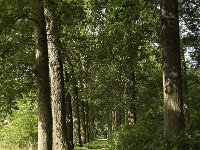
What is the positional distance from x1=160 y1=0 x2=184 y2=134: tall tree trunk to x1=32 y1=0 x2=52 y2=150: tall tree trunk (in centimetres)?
555

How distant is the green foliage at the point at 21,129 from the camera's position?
30.3m

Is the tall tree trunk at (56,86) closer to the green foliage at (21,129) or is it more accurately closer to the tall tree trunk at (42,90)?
the tall tree trunk at (42,90)

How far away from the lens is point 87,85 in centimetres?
4081

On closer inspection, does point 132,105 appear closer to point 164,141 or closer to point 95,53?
point 95,53

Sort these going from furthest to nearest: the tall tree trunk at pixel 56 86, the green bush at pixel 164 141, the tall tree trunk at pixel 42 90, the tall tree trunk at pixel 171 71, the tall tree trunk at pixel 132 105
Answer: the tall tree trunk at pixel 132 105, the tall tree trunk at pixel 42 90, the tall tree trunk at pixel 56 86, the tall tree trunk at pixel 171 71, the green bush at pixel 164 141

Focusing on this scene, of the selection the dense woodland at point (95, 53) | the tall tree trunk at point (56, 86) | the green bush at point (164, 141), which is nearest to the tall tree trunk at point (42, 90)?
the dense woodland at point (95, 53)

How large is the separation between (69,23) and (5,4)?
173 inches

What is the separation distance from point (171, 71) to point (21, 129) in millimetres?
20683

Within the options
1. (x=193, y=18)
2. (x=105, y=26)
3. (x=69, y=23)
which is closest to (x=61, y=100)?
(x=69, y=23)

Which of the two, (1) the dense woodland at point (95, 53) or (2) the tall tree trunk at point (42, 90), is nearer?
(1) the dense woodland at point (95, 53)

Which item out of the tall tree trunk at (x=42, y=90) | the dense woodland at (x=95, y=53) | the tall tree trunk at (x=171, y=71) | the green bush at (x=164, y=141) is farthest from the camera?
the tall tree trunk at (x=42, y=90)

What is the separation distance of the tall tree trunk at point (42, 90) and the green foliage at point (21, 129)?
14398mm

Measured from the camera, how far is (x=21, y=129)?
99.6 ft

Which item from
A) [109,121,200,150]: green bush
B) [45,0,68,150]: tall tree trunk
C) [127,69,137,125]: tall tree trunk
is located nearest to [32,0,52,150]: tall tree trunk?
[45,0,68,150]: tall tree trunk
